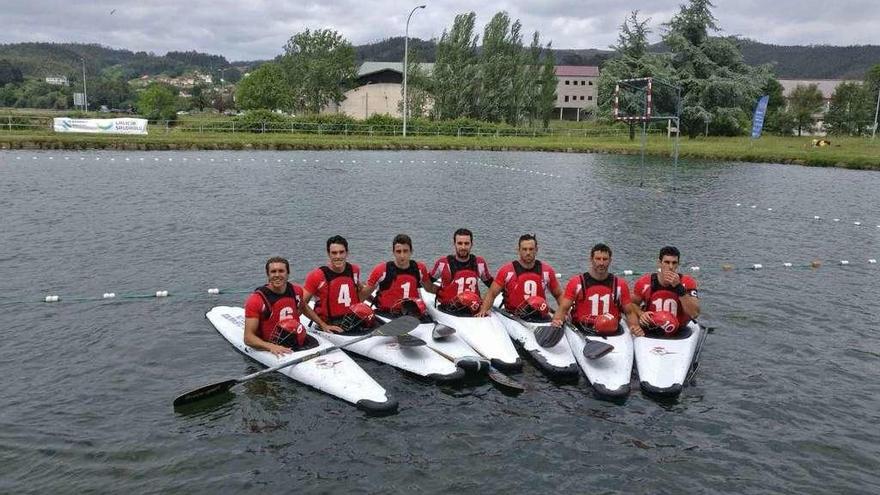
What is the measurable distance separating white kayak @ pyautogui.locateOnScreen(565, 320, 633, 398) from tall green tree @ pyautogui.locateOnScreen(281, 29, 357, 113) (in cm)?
7507

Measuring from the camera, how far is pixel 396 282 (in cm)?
1124

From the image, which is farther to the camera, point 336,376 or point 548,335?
point 548,335

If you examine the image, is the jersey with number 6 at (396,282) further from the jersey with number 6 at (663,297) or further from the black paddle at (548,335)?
the jersey with number 6 at (663,297)

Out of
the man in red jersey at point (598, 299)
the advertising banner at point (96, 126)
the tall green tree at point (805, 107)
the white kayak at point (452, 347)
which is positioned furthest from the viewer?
the tall green tree at point (805, 107)

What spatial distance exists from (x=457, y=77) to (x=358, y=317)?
2701 inches

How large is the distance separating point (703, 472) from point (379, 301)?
5697 millimetres

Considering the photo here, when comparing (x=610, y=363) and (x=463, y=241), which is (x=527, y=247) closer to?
(x=463, y=241)

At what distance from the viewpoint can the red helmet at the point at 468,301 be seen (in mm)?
11164

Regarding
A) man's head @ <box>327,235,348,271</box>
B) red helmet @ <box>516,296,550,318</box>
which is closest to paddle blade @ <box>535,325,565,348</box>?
red helmet @ <box>516,296,550,318</box>

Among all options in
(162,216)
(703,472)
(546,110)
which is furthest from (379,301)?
(546,110)

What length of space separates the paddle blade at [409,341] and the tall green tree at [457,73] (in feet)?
224

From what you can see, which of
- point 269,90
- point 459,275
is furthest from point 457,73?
point 459,275

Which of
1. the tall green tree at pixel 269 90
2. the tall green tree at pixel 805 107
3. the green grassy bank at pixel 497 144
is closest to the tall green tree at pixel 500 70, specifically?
the green grassy bank at pixel 497 144

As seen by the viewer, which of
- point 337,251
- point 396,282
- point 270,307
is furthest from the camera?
point 396,282
